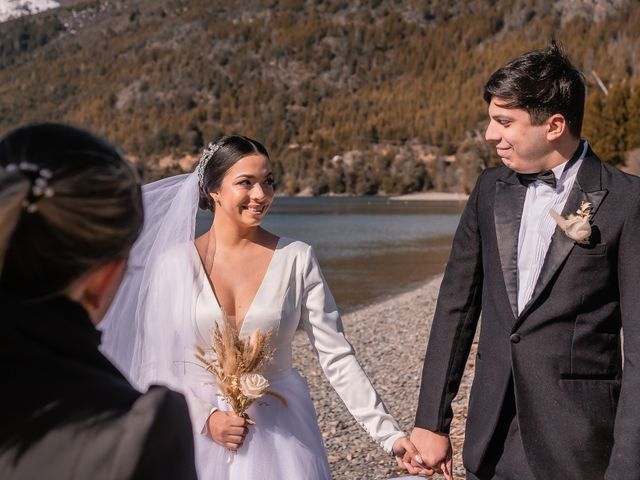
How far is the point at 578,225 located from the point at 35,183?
2017 millimetres

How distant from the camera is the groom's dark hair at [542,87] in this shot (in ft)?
9.75

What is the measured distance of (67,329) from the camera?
4.13 feet

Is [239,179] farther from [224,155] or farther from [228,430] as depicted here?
[228,430]

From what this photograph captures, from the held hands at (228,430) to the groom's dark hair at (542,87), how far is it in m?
1.74

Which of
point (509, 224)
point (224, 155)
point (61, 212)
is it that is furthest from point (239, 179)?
point (61, 212)

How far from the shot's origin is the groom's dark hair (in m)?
2.97

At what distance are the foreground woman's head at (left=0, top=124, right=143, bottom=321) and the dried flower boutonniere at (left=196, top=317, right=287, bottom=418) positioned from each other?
2214 mm

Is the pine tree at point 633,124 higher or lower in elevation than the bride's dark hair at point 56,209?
lower

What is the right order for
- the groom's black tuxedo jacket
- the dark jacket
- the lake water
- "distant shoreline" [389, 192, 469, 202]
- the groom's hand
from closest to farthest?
the dark jacket < the groom's black tuxedo jacket < the groom's hand < the lake water < "distant shoreline" [389, 192, 469, 202]

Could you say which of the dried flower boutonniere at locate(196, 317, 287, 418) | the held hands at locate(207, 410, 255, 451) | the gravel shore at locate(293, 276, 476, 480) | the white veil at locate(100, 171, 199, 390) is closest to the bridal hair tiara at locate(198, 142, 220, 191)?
the white veil at locate(100, 171, 199, 390)

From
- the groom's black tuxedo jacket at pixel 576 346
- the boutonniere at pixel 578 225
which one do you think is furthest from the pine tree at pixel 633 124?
the boutonniere at pixel 578 225

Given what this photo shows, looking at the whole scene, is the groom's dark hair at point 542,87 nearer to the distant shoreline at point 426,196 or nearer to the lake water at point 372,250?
the lake water at point 372,250

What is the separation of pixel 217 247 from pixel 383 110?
186 metres

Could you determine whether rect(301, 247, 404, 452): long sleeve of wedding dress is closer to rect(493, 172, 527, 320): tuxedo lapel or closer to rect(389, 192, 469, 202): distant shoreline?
rect(493, 172, 527, 320): tuxedo lapel
